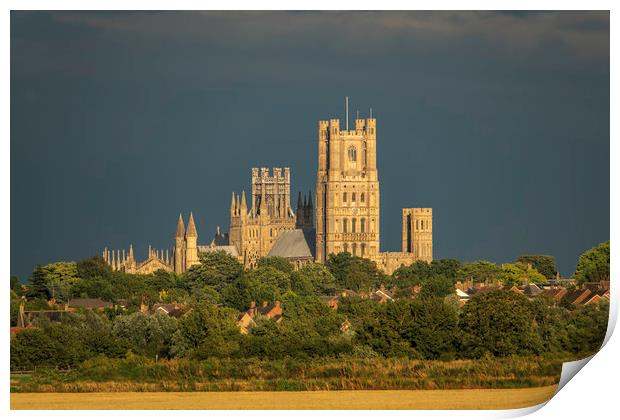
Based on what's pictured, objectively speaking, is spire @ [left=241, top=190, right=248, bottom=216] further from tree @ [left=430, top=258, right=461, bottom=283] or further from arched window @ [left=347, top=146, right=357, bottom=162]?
tree @ [left=430, top=258, right=461, bottom=283]

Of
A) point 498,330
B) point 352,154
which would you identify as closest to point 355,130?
point 352,154

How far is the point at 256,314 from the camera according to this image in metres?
46.8

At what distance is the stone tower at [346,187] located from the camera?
10294 cm

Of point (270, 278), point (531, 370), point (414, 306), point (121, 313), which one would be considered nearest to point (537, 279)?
point (270, 278)

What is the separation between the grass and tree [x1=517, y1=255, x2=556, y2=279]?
45277 mm

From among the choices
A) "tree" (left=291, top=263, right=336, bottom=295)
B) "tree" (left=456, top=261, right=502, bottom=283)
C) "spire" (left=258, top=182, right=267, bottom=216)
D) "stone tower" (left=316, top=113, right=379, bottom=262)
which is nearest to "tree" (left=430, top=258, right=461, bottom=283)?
Result: "tree" (left=456, top=261, right=502, bottom=283)

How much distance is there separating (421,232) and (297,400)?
73.8 metres

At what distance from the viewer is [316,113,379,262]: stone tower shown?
10294 cm

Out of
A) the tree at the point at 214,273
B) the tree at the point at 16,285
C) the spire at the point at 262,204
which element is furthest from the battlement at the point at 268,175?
the tree at the point at 16,285

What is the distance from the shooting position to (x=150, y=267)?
303ft

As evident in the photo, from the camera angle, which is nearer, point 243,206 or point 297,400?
point 297,400

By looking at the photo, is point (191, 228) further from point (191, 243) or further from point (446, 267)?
point (446, 267)

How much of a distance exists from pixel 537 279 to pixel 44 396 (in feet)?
154
